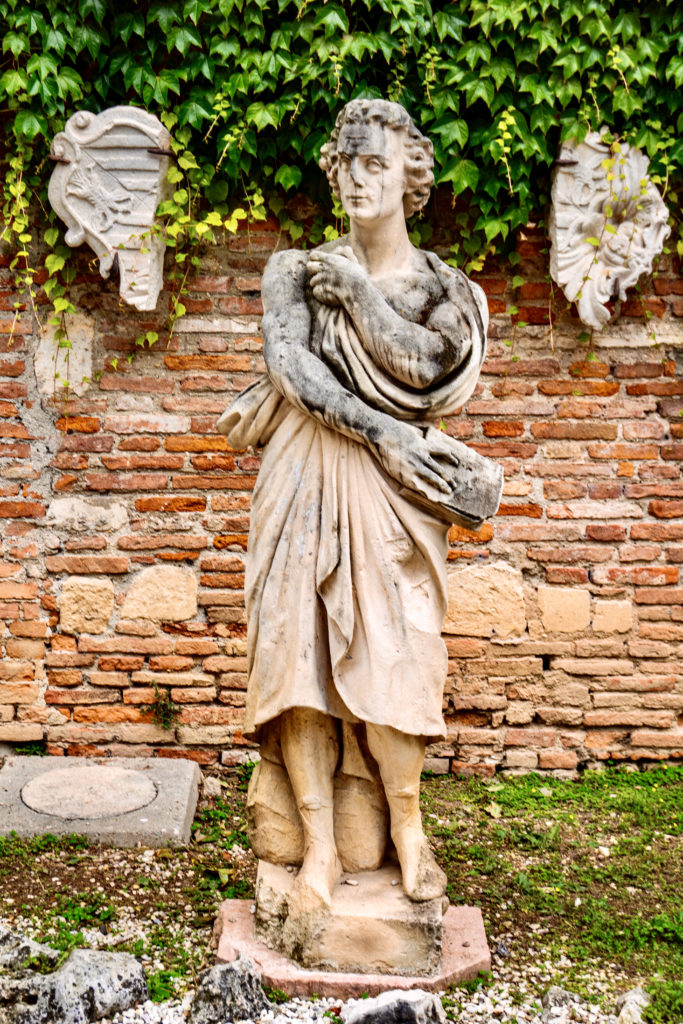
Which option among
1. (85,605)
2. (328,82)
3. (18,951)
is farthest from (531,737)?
(328,82)

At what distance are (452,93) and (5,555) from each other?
282cm

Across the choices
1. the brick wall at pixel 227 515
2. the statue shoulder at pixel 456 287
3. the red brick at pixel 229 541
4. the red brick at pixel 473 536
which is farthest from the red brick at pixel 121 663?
the statue shoulder at pixel 456 287

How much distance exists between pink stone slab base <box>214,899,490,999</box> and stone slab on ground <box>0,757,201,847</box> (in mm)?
832

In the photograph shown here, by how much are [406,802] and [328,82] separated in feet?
9.90

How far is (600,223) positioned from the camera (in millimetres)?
4629

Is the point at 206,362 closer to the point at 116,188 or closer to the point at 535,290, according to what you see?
the point at 116,188

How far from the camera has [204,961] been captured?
3.15m

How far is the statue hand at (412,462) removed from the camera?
2.89 metres

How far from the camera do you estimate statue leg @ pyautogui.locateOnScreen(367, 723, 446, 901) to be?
2.97 m

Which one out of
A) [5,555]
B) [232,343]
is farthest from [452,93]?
[5,555]

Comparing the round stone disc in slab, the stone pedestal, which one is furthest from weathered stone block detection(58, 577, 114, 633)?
the stone pedestal

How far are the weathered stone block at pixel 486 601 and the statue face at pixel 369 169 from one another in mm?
2190

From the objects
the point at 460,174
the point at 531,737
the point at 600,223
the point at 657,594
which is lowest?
the point at 531,737

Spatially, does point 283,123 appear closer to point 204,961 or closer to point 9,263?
point 9,263
